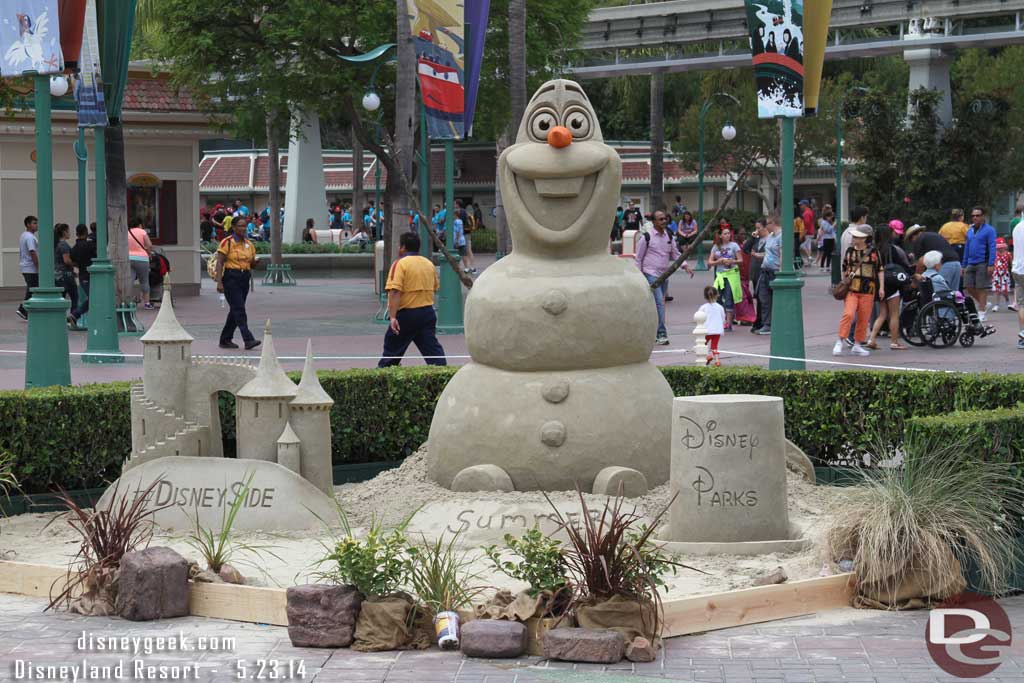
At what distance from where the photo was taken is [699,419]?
8383 mm

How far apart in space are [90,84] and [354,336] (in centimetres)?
584

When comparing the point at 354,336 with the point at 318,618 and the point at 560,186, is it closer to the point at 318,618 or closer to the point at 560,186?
the point at 560,186

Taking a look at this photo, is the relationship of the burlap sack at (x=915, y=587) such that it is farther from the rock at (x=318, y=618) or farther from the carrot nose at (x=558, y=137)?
the carrot nose at (x=558, y=137)

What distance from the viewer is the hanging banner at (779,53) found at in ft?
45.9

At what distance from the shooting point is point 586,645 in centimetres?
671

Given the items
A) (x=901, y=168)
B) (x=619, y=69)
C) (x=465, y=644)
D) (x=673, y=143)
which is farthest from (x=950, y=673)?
(x=673, y=143)

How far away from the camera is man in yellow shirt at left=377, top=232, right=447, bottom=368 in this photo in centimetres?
1335

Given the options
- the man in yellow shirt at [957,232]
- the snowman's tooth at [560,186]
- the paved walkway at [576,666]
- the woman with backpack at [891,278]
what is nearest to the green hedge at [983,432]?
the paved walkway at [576,666]

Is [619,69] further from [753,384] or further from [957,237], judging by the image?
[753,384]

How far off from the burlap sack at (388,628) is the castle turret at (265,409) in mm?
2611

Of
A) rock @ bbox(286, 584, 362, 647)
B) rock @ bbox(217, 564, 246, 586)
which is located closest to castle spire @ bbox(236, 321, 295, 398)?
rock @ bbox(217, 564, 246, 586)

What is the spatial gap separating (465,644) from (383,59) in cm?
2011

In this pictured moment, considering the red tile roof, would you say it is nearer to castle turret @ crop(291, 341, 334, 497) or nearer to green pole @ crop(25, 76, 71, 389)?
green pole @ crop(25, 76, 71, 389)

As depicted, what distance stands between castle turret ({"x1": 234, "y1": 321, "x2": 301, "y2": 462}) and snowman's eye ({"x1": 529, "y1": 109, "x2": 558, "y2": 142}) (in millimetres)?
2278
